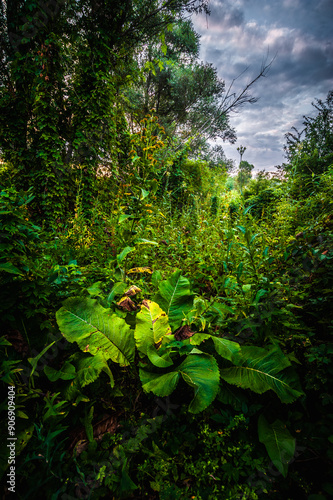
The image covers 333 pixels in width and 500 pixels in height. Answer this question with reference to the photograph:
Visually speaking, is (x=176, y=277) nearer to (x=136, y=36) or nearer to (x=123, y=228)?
(x=123, y=228)

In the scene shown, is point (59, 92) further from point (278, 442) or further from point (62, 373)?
point (278, 442)

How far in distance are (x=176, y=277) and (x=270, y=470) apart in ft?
3.88

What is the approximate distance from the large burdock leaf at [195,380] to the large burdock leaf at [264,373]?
0.16 meters

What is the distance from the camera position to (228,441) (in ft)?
3.62

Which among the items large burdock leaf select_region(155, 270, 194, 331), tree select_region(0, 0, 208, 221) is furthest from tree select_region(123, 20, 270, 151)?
large burdock leaf select_region(155, 270, 194, 331)

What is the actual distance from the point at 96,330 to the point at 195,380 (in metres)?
0.71

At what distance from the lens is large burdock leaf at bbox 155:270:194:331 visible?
151 cm

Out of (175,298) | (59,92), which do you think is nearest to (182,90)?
(59,92)

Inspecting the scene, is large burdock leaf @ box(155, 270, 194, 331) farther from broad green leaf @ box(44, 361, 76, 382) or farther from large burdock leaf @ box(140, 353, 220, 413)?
broad green leaf @ box(44, 361, 76, 382)

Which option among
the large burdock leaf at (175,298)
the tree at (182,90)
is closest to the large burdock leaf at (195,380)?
the large burdock leaf at (175,298)

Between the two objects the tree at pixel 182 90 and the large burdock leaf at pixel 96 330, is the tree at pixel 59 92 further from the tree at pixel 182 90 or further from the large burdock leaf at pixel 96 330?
the tree at pixel 182 90

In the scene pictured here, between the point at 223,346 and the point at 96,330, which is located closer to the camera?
the point at 223,346

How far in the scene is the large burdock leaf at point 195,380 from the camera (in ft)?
3.34

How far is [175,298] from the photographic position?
5.11 ft
